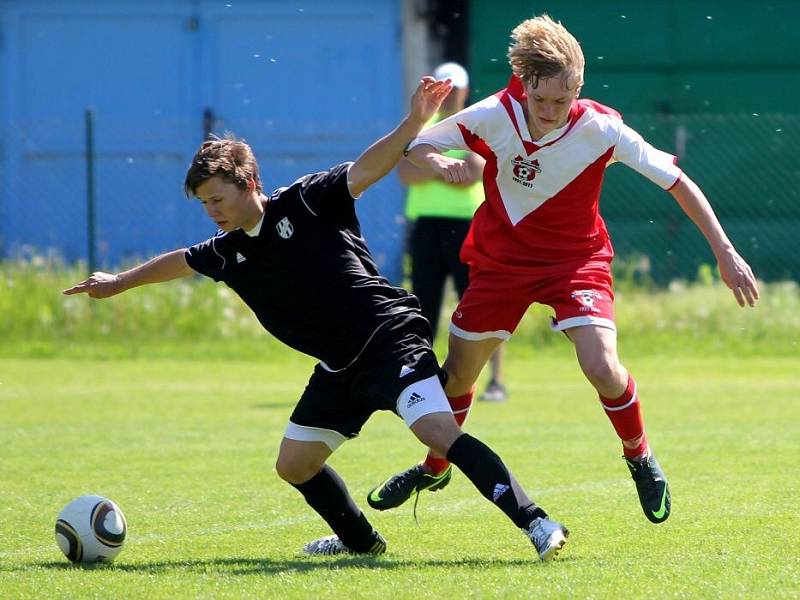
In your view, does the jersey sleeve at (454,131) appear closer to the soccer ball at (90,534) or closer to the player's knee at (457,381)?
the player's knee at (457,381)

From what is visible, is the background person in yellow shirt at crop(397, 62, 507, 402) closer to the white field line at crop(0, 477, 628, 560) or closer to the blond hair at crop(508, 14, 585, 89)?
the white field line at crop(0, 477, 628, 560)

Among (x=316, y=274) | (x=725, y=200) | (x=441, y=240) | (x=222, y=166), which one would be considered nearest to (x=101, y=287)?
(x=222, y=166)

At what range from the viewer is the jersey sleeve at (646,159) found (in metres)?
5.39

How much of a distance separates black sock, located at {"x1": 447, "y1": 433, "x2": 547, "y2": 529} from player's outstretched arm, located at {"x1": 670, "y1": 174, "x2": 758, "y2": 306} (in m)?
1.05

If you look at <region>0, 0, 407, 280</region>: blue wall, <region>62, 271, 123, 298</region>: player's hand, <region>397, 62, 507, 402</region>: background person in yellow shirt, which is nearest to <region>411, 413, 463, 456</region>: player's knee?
<region>62, 271, 123, 298</region>: player's hand

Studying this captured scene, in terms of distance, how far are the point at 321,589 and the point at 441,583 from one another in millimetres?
390

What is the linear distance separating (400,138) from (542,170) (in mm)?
733

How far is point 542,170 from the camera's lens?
5.59 meters

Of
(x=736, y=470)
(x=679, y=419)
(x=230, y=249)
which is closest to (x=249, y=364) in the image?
(x=679, y=419)

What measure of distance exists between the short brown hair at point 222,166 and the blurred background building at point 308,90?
9881 millimetres

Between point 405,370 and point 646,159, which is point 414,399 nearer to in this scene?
point 405,370

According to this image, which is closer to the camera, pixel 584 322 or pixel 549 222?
pixel 584 322

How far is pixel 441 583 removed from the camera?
4.63 meters

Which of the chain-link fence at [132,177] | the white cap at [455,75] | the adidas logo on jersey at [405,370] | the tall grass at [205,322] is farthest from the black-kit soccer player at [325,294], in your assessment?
the chain-link fence at [132,177]
